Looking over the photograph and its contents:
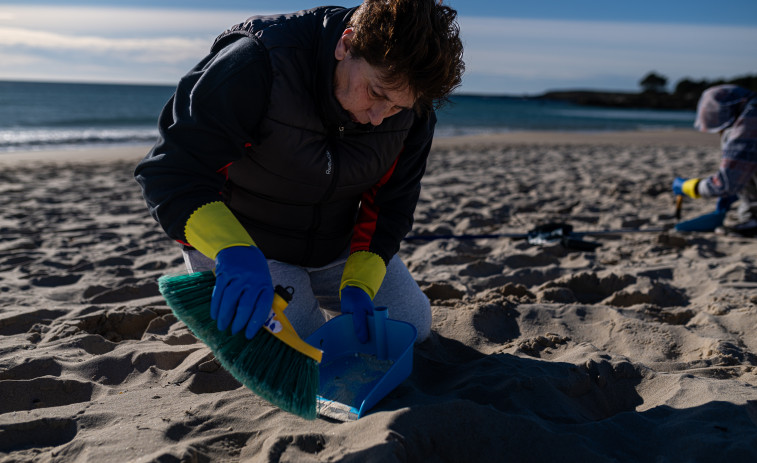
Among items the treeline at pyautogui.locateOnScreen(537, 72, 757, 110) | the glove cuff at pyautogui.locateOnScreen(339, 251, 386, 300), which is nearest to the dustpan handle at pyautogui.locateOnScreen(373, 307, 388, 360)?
the glove cuff at pyautogui.locateOnScreen(339, 251, 386, 300)

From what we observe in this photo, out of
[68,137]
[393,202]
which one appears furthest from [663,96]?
[393,202]

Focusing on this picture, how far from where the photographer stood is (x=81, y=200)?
201 inches

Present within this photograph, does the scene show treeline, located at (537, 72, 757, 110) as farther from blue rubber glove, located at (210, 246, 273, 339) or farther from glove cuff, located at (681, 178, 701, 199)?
blue rubber glove, located at (210, 246, 273, 339)

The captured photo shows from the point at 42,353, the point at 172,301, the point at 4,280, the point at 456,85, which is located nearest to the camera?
the point at 172,301

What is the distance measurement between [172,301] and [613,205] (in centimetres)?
423

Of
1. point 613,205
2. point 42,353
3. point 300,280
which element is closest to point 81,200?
point 42,353

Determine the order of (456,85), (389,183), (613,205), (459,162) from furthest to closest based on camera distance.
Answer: (459,162) < (613,205) < (389,183) < (456,85)

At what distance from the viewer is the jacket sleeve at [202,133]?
1574 millimetres

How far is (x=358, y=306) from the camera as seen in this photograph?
1933 mm

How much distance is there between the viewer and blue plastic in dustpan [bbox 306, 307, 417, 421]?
1.73 metres

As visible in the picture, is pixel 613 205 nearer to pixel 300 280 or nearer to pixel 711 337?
pixel 711 337

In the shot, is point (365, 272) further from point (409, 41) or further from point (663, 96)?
point (663, 96)

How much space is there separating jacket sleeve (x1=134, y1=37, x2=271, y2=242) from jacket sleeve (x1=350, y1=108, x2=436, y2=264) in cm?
65

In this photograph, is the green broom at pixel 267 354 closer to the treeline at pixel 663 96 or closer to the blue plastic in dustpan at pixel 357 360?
the blue plastic in dustpan at pixel 357 360
